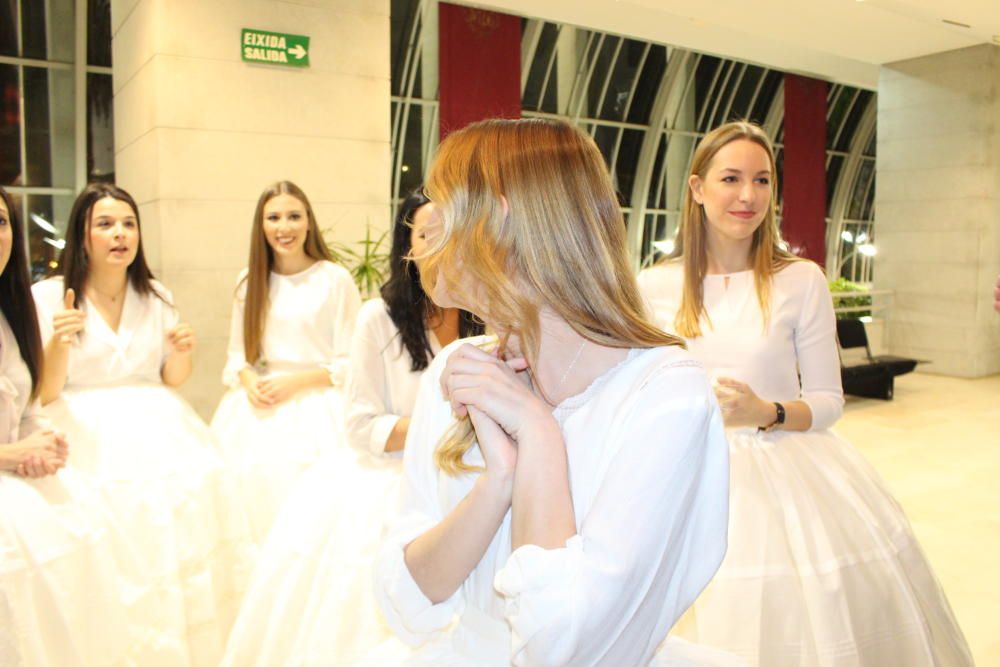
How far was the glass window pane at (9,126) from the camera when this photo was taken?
9.31 m

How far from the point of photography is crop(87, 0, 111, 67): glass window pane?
953 centimetres

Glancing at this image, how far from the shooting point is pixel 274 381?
3992 millimetres

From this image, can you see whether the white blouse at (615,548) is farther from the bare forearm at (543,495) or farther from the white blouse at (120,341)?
the white blouse at (120,341)

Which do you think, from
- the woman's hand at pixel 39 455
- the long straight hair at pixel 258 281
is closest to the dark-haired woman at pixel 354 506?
the woman's hand at pixel 39 455

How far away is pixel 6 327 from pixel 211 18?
3584mm

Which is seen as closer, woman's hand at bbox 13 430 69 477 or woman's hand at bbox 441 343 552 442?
woman's hand at bbox 441 343 552 442

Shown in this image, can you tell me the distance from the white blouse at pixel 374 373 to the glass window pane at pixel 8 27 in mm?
8802

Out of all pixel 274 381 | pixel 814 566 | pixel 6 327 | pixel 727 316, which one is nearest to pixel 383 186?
pixel 274 381

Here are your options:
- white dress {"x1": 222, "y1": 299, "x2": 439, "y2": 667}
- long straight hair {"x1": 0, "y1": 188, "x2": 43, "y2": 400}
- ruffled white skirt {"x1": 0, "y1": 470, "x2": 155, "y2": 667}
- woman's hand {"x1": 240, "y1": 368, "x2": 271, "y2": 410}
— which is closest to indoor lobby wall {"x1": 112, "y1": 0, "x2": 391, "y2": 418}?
woman's hand {"x1": 240, "y1": 368, "x2": 271, "y2": 410}

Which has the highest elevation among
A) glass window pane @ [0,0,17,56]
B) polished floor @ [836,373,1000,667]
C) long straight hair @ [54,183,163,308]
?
glass window pane @ [0,0,17,56]

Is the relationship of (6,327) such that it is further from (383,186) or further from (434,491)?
(383,186)

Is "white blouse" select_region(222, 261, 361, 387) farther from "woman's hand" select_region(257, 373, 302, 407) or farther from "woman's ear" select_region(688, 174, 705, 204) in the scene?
"woman's ear" select_region(688, 174, 705, 204)

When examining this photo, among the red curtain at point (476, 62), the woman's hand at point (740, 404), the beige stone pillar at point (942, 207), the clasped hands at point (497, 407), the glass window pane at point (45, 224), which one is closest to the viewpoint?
the clasped hands at point (497, 407)

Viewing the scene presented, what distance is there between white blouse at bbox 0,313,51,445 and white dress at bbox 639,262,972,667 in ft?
7.23
